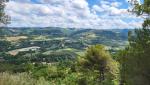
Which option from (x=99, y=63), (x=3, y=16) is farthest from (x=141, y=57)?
(x=99, y=63)

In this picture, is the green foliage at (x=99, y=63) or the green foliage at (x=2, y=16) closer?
the green foliage at (x=2, y=16)

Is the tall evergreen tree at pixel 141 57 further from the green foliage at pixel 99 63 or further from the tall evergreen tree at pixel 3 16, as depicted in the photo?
the green foliage at pixel 99 63

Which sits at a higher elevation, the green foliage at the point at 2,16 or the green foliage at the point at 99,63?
the green foliage at the point at 2,16

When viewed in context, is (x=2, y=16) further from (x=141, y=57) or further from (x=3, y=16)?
(x=141, y=57)

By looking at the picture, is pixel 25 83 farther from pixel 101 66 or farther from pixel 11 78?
pixel 101 66

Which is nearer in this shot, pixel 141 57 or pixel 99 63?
pixel 141 57

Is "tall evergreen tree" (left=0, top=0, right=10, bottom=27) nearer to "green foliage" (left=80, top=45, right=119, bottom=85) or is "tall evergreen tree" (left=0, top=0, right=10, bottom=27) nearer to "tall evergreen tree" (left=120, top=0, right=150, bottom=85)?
"tall evergreen tree" (left=120, top=0, right=150, bottom=85)

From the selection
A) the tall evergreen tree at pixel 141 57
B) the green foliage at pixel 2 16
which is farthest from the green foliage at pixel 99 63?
the green foliage at pixel 2 16

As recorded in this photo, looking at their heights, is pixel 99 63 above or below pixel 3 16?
below

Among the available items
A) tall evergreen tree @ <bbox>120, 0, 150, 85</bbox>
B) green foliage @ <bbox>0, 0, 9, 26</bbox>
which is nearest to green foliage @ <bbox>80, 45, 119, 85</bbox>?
tall evergreen tree @ <bbox>120, 0, 150, 85</bbox>

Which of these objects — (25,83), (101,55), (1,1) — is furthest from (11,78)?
(101,55)

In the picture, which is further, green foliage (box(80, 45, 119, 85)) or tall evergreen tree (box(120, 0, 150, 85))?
green foliage (box(80, 45, 119, 85))
